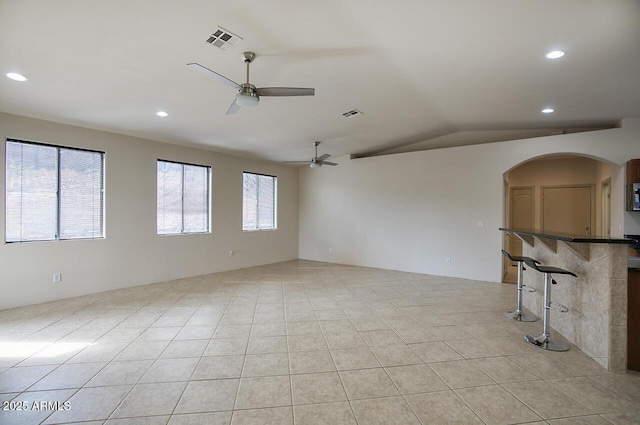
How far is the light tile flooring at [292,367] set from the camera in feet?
6.57

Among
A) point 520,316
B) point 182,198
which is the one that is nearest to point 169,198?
point 182,198

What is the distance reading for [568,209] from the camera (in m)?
7.23

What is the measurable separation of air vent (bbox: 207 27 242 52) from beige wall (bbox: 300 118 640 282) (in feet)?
16.6

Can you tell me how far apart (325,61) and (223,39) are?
1013 millimetres

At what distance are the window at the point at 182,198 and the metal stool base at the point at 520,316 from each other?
582cm

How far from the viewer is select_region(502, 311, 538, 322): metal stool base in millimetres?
3740

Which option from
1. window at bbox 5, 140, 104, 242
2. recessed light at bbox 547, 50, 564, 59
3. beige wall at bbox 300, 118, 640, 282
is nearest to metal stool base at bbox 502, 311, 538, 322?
beige wall at bbox 300, 118, 640, 282

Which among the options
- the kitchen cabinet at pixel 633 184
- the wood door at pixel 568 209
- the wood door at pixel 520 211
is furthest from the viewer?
the wood door at pixel 520 211

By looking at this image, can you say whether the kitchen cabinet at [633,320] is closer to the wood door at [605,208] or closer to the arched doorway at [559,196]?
the arched doorway at [559,196]

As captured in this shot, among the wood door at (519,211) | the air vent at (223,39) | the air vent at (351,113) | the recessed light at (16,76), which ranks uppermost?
the air vent at (351,113)

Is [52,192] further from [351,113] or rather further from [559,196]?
[559,196]

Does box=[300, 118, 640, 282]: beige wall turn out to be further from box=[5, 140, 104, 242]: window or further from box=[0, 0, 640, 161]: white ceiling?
box=[5, 140, 104, 242]: window

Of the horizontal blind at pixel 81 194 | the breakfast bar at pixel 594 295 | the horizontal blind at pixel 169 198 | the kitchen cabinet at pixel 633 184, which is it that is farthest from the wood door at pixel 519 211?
the horizontal blind at pixel 81 194

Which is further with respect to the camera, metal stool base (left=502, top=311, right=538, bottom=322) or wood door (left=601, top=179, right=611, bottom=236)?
wood door (left=601, top=179, right=611, bottom=236)
